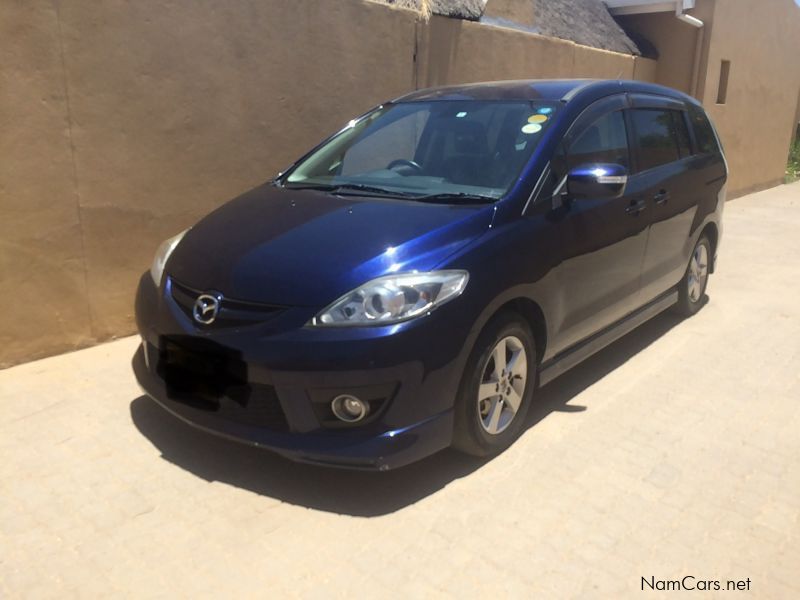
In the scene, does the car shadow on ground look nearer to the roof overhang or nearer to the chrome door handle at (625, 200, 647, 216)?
the chrome door handle at (625, 200, 647, 216)

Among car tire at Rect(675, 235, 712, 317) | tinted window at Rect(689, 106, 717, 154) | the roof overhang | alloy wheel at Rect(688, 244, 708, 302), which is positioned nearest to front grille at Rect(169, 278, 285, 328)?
car tire at Rect(675, 235, 712, 317)

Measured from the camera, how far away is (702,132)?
575cm

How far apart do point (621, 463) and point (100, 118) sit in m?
3.76

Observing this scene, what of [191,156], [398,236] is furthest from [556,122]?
[191,156]

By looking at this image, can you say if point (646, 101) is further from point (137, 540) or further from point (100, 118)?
point (137, 540)

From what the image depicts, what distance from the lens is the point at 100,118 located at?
464 centimetres

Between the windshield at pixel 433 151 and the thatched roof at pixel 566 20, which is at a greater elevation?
the thatched roof at pixel 566 20

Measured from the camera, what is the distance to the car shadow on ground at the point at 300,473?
3.21 metres

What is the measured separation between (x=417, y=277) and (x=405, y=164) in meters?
1.34

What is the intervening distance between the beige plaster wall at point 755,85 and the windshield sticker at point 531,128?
Answer: 29.8 ft

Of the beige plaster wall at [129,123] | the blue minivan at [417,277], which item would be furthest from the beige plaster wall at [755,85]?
the blue minivan at [417,277]

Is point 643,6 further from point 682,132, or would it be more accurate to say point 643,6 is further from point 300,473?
point 300,473

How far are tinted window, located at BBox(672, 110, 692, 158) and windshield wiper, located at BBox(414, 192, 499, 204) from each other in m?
2.42

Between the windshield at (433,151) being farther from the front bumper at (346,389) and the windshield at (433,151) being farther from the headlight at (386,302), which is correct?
the front bumper at (346,389)
